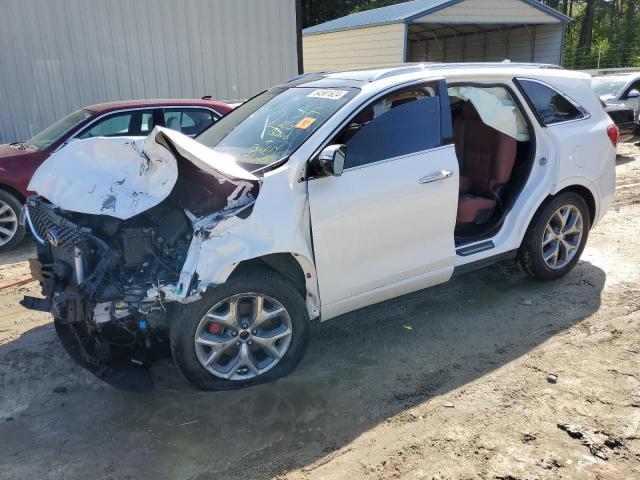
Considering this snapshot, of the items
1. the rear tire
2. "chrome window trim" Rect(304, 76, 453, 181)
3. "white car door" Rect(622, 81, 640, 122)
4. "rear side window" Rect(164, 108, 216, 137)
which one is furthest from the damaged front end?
"white car door" Rect(622, 81, 640, 122)

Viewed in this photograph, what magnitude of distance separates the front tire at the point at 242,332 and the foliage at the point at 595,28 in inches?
1129

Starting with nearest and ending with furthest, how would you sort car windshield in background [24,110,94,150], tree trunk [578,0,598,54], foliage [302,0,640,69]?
car windshield in background [24,110,94,150], foliage [302,0,640,69], tree trunk [578,0,598,54]

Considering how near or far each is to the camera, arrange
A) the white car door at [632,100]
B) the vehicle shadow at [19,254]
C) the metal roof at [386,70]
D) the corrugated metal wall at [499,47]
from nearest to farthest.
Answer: the metal roof at [386,70] < the vehicle shadow at [19,254] < the white car door at [632,100] < the corrugated metal wall at [499,47]

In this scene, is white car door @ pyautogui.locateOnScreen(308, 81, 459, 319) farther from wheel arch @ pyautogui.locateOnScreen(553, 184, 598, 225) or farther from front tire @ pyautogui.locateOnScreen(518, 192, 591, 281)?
wheel arch @ pyautogui.locateOnScreen(553, 184, 598, 225)

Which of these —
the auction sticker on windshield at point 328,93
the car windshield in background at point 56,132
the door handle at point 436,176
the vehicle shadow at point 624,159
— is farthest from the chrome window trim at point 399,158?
the vehicle shadow at point 624,159

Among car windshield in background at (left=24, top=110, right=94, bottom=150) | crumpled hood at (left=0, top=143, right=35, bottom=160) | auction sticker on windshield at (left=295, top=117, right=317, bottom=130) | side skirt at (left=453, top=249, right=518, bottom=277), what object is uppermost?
auction sticker on windshield at (left=295, top=117, right=317, bottom=130)

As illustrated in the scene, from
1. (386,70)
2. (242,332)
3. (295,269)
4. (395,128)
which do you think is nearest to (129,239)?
Result: (242,332)

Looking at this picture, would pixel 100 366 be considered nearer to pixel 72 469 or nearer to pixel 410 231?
pixel 72 469

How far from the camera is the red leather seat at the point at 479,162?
4.64 meters

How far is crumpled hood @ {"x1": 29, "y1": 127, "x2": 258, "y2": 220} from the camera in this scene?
3150 mm

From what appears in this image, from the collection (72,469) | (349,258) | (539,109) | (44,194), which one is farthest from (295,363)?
(539,109)

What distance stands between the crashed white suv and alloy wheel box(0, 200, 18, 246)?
300cm

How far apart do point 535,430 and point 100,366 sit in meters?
2.57

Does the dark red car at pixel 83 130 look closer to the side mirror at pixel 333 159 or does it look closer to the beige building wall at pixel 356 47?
the side mirror at pixel 333 159
